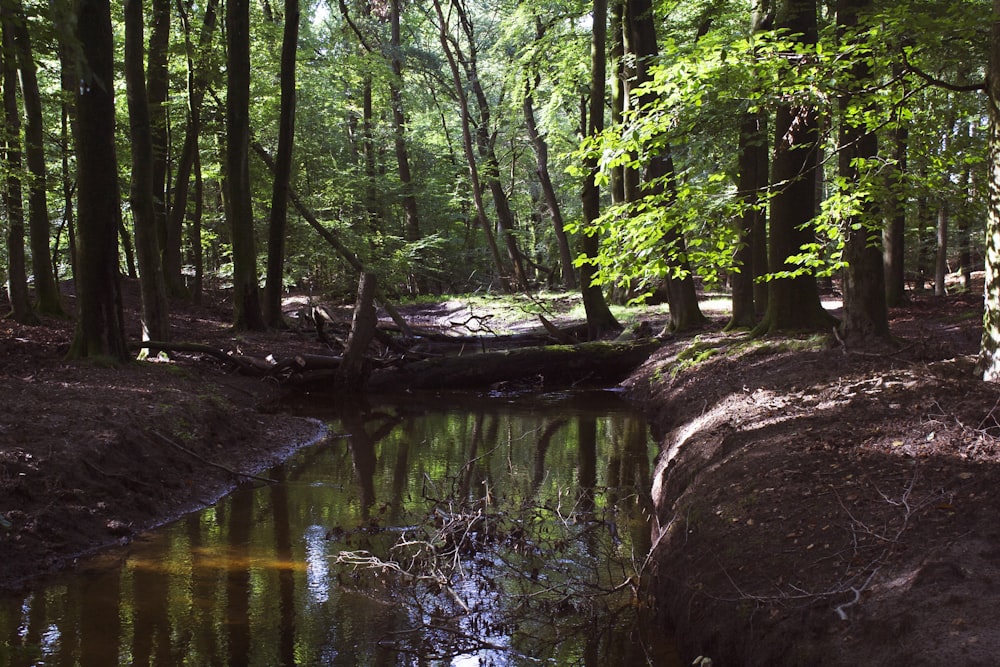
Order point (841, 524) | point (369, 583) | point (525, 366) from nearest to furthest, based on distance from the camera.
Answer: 1. point (841, 524)
2. point (369, 583)
3. point (525, 366)

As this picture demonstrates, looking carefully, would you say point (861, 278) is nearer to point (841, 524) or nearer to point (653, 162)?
point (653, 162)

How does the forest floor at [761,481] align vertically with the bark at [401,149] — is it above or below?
below

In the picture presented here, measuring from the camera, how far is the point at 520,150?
35.0 m

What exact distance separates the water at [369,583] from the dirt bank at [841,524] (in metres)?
0.55

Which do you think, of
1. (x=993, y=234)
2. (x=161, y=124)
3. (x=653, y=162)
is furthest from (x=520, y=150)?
(x=993, y=234)

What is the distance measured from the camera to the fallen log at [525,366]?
16.4 m

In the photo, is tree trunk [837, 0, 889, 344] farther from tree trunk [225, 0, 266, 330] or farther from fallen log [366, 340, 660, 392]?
tree trunk [225, 0, 266, 330]

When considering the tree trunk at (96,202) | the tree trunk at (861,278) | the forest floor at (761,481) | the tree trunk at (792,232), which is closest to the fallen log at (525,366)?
the forest floor at (761,481)

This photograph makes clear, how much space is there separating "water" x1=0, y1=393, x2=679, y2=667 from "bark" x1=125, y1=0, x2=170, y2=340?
19.5 ft

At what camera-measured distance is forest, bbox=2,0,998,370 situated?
7648 millimetres

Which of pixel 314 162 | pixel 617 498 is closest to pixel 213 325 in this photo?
pixel 314 162

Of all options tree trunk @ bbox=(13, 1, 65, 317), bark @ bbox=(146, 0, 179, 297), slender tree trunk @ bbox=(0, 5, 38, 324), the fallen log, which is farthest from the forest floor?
bark @ bbox=(146, 0, 179, 297)

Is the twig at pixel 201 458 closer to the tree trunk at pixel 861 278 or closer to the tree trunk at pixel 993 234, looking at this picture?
the tree trunk at pixel 993 234

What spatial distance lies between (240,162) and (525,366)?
25.9 feet
